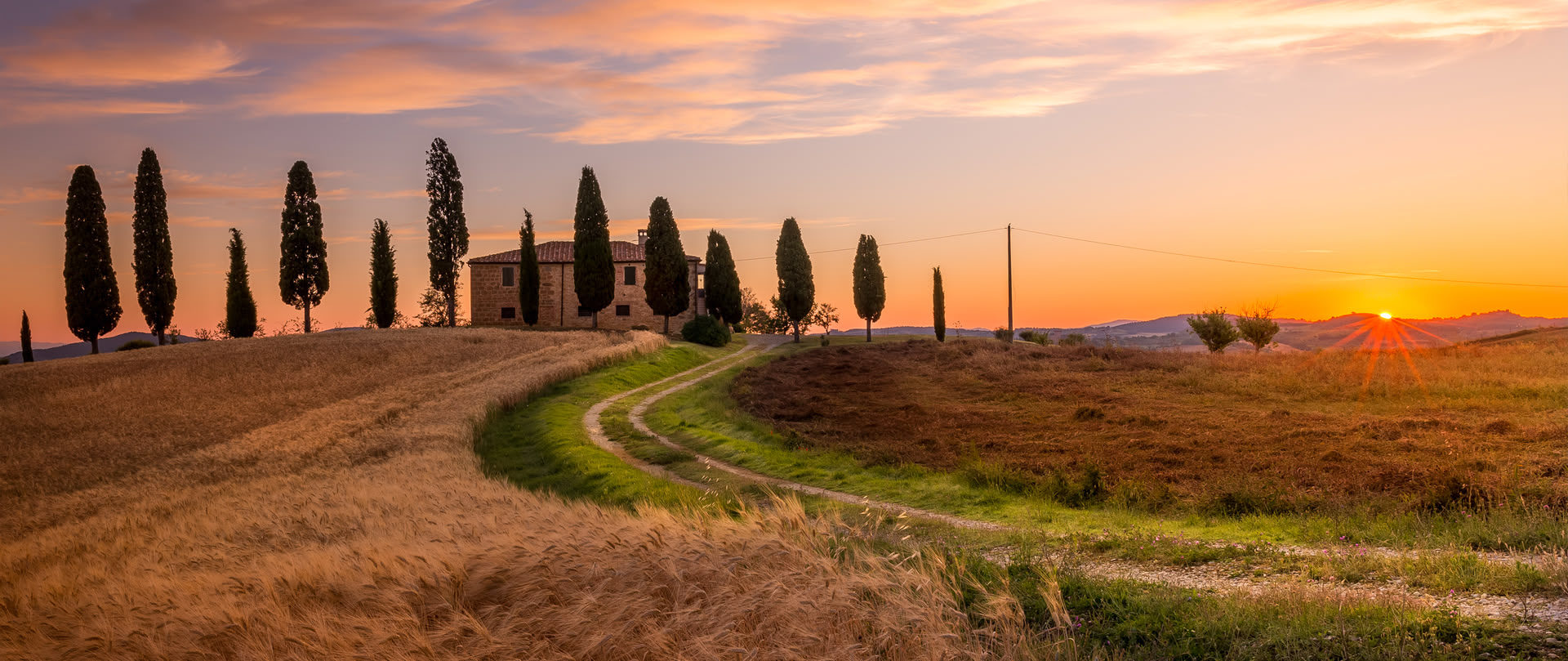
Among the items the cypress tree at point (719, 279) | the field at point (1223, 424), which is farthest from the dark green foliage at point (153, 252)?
the field at point (1223, 424)

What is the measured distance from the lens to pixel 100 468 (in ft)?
77.7

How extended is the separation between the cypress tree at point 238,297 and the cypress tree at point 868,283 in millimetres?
44468

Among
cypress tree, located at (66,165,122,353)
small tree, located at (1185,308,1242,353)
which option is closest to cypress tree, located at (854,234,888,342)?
small tree, located at (1185,308,1242,353)

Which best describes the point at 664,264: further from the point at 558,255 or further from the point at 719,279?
the point at 558,255

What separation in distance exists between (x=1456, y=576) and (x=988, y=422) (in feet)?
54.5

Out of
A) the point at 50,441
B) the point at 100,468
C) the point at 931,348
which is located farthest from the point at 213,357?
the point at 931,348

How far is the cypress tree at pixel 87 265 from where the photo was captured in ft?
175

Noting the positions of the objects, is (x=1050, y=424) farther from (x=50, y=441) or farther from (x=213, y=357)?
(x=213, y=357)

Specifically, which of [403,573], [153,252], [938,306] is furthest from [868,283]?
[403,573]

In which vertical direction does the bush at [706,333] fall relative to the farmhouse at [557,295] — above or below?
below

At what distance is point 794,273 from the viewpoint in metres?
69.8

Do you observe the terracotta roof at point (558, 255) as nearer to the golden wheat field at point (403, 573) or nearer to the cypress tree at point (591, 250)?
the cypress tree at point (591, 250)

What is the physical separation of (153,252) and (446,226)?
18.4 meters

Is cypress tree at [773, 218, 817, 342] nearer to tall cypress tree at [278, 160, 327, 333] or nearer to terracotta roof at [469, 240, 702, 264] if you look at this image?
terracotta roof at [469, 240, 702, 264]
